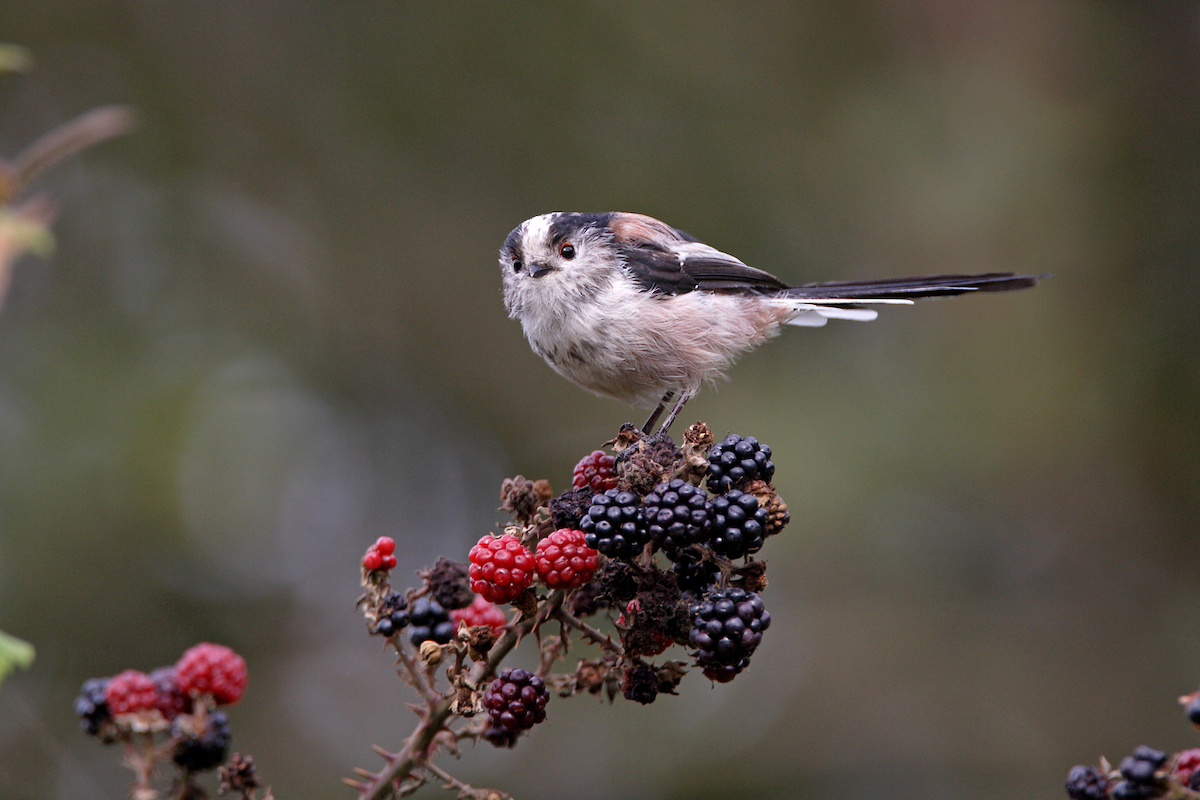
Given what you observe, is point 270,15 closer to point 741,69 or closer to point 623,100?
point 623,100

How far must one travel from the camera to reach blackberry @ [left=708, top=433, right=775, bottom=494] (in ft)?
7.46

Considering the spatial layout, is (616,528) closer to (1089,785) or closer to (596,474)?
(596,474)

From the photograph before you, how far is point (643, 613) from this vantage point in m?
2.04

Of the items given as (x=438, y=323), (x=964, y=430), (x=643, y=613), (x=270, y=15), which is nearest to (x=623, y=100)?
(x=438, y=323)

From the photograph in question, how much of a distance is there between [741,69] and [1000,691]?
14.8 ft

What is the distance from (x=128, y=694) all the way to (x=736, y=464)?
1374mm

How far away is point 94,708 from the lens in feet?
6.39

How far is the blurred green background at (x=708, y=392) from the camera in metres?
6.07

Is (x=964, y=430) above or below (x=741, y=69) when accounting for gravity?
below

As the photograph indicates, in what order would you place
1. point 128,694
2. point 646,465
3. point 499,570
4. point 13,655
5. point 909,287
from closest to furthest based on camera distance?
1. point 13,655
2. point 128,694
3. point 499,570
4. point 646,465
5. point 909,287

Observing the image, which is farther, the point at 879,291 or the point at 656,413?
the point at 656,413

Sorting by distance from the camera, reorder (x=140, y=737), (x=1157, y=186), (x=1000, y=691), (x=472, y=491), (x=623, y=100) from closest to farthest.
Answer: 1. (x=140, y=737)
2. (x=1000, y=691)
3. (x=1157, y=186)
4. (x=623, y=100)
5. (x=472, y=491)

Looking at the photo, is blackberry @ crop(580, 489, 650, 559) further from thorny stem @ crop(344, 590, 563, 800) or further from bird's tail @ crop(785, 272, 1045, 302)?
bird's tail @ crop(785, 272, 1045, 302)

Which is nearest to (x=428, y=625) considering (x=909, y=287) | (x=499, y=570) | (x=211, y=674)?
(x=499, y=570)
